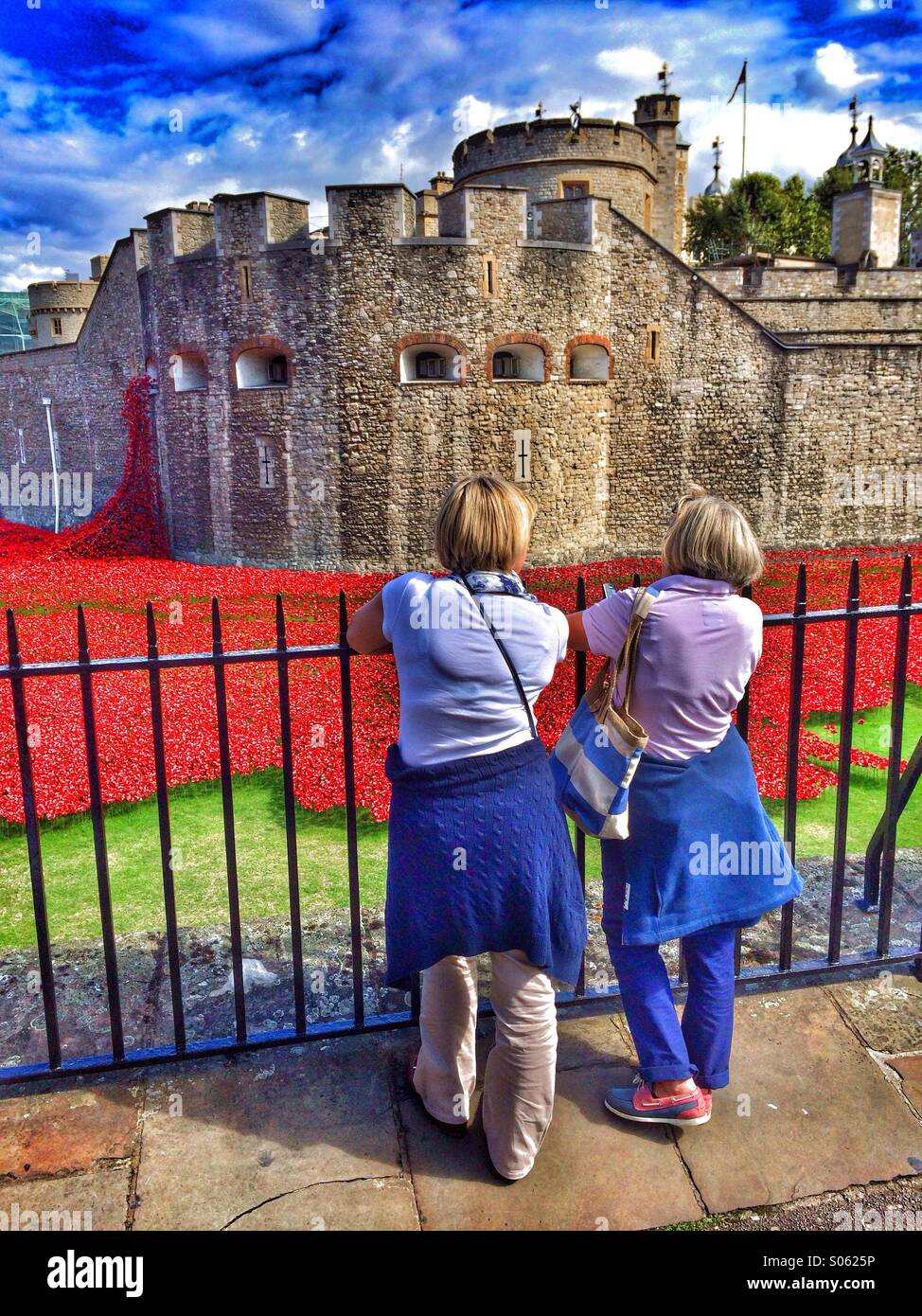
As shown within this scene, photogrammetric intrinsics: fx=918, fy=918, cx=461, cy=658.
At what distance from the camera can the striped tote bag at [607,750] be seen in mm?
2289

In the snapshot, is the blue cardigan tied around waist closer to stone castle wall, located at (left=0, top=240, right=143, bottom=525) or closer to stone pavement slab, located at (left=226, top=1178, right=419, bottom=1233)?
stone pavement slab, located at (left=226, top=1178, right=419, bottom=1233)

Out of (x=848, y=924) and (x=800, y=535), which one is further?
(x=800, y=535)

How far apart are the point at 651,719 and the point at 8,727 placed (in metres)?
6.70

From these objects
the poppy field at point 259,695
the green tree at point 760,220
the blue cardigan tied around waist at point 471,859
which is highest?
the green tree at point 760,220

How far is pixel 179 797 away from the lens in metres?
6.08

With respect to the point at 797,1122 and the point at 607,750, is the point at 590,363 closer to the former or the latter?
the point at 607,750

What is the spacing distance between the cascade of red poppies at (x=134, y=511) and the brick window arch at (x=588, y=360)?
8869mm

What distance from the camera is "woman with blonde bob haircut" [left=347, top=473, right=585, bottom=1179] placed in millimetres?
2160

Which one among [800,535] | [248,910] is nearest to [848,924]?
[248,910]

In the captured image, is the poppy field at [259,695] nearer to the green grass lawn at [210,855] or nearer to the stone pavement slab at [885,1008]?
the green grass lawn at [210,855]

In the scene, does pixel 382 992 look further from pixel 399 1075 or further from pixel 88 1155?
pixel 88 1155

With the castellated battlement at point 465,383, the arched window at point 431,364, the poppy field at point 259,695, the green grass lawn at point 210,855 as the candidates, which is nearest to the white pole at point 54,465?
the castellated battlement at point 465,383

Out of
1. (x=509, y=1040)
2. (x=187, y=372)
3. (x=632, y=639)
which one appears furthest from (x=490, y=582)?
(x=187, y=372)

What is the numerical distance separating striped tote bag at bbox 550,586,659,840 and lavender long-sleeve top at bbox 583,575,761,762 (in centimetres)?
3
